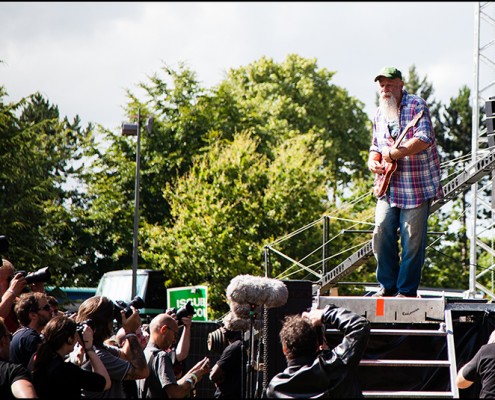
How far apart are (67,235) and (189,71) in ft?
26.8

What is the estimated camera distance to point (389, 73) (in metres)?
8.05

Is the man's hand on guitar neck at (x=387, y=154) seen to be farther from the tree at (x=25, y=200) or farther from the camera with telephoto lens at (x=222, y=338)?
the tree at (x=25, y=200)

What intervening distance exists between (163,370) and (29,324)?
42.2 inches

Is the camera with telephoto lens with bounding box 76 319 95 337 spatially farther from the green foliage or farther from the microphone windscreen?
the green foliage

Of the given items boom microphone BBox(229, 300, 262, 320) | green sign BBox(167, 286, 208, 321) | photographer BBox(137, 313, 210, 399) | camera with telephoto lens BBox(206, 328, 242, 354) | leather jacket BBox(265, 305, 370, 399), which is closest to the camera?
leather jacket BBox(265, 305, 370, 399)

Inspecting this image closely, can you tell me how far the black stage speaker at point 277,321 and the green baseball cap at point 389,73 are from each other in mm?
1968

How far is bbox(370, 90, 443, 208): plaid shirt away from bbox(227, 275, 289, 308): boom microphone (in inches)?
58.9

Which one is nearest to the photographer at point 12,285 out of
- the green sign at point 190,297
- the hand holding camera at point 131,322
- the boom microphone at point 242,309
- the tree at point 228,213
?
the hand holding camera at point 131,322

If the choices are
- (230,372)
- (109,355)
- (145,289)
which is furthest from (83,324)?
(145,289)

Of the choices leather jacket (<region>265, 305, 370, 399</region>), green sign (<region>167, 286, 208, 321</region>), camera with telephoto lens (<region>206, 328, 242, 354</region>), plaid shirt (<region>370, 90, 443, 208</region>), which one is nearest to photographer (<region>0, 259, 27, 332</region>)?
camera with telephoto lens (<region>206, 328, 242, 354</region>)

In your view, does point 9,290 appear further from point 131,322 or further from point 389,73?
point 389,73

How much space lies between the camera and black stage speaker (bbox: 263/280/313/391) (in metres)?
7.31

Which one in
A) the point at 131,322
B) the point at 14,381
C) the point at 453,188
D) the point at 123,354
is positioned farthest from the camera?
the point at 453,188

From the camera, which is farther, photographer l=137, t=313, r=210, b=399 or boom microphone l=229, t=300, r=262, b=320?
boom microphone l=229, t=300, r=262, b=320
